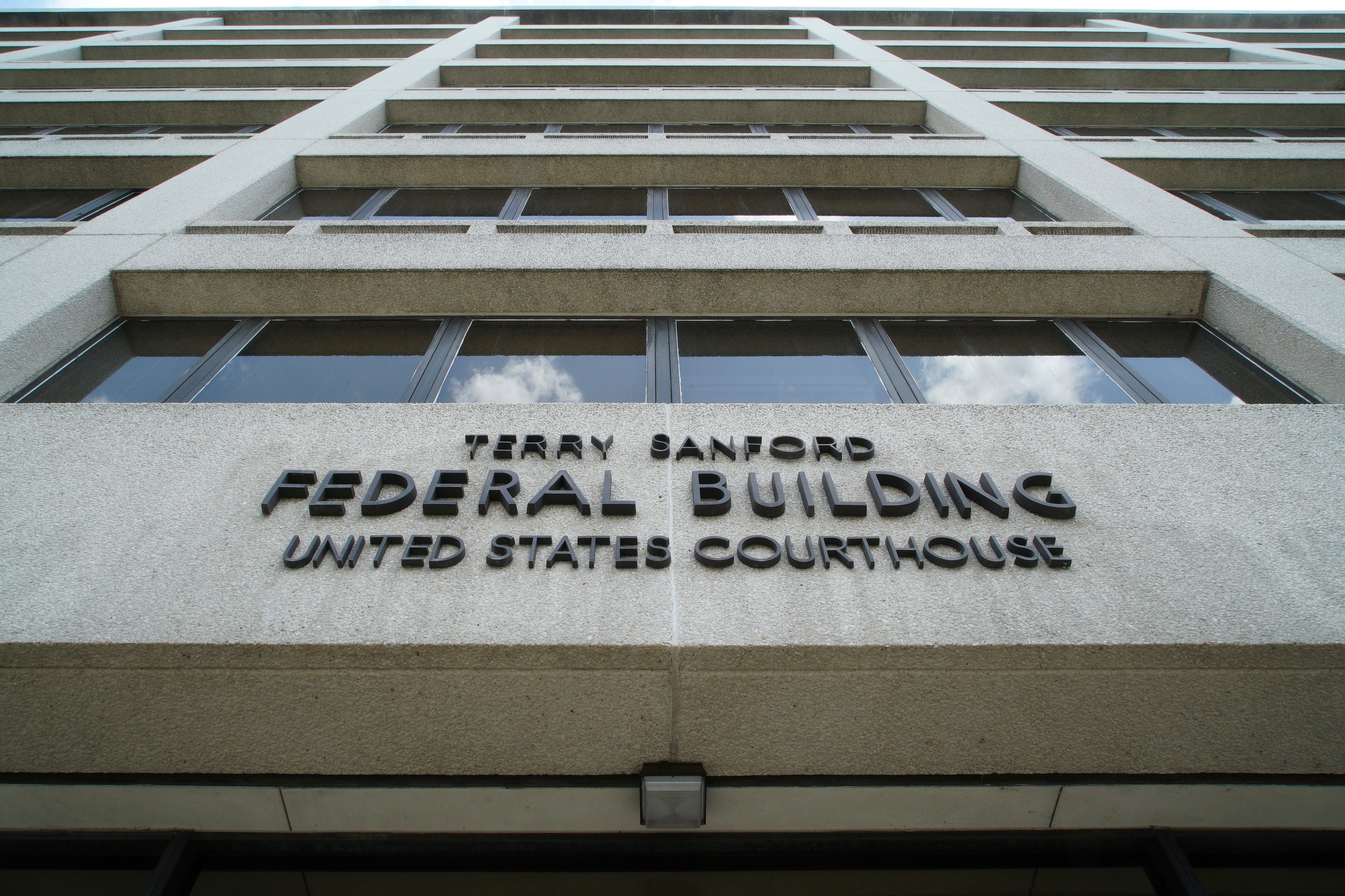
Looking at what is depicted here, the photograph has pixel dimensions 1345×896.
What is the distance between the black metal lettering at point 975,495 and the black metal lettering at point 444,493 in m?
3.69

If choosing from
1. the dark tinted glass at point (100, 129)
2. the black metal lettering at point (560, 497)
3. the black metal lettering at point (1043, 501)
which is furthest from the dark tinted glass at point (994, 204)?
the dark tinted glass at point (100, 129)

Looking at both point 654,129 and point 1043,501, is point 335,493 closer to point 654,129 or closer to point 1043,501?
point 1043,501

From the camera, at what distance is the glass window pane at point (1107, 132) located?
1502cm

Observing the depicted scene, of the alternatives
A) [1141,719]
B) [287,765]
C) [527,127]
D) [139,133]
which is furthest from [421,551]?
[139,133]

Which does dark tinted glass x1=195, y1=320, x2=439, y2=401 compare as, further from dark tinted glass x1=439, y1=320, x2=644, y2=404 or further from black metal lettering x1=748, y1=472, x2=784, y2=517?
black metal lettering x1=748, y1=472, x2=784, y2=517

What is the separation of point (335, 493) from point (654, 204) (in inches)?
281

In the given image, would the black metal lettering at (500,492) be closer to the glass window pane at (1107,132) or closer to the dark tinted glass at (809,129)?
the dark tinted glass at (809,129)

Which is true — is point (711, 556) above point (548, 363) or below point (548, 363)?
below

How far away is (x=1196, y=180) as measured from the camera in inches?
448

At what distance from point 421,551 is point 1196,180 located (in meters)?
13.5

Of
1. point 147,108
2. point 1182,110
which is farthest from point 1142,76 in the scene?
point 147,108

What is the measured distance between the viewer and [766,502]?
16.4 ft

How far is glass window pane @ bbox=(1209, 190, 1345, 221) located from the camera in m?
11.2

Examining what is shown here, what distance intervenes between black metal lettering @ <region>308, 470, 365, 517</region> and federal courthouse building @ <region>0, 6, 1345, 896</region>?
0.05 m
